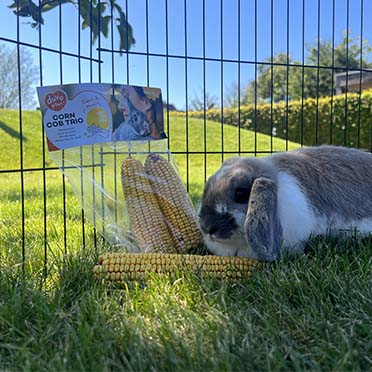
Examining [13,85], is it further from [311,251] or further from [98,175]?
[311,251]

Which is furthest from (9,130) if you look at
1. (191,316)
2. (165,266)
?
(191,316)

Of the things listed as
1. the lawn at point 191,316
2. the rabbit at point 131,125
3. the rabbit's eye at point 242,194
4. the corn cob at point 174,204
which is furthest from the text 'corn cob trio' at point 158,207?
the rabbit's eye at point 242,194

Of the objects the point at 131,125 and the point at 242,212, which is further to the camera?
the point at 131,125

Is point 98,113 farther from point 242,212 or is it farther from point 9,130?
point 9,130

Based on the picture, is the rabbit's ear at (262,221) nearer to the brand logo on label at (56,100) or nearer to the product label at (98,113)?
the product label at (98,113)

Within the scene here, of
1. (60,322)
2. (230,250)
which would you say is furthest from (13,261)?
(230,250)
